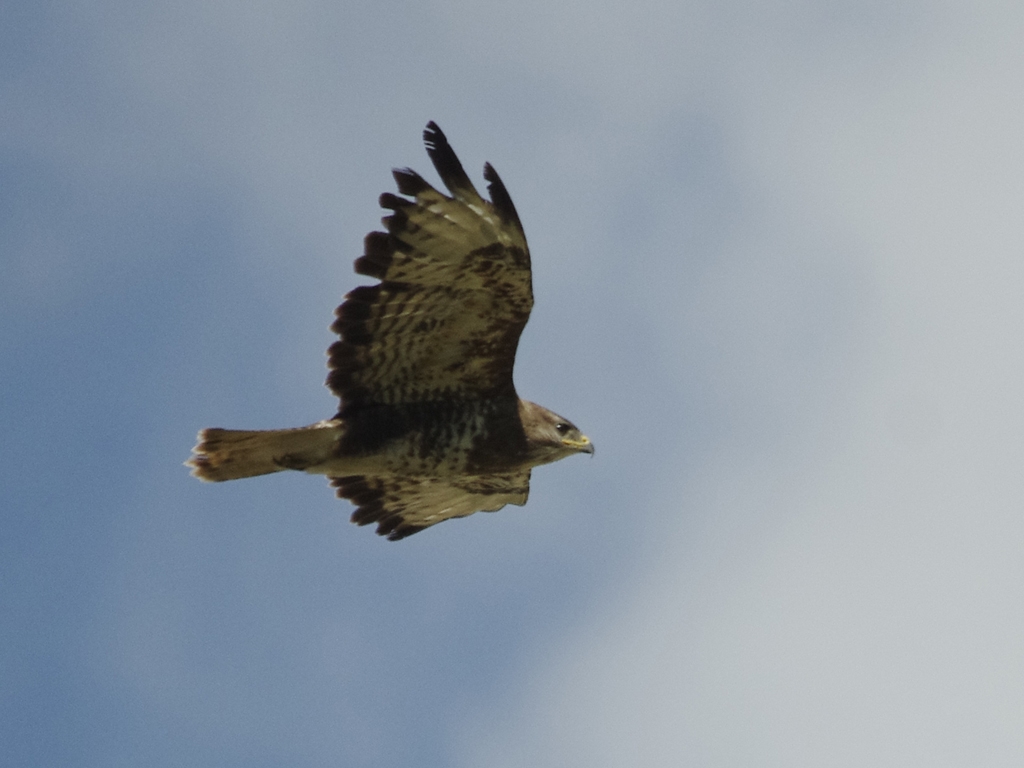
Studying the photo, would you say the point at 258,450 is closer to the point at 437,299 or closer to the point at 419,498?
the point at 437,299

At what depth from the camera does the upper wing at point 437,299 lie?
9875 millimetres

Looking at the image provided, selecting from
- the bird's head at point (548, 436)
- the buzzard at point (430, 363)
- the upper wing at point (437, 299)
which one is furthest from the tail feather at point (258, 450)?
the bird's head at point (548, 436)

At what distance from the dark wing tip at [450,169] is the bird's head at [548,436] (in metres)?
1.75

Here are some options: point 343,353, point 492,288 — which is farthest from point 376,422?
point 492,288

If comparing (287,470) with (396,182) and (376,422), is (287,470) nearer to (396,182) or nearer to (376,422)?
(376,422)

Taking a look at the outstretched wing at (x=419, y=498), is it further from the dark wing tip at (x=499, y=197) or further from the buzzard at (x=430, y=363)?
the dark wing tip at (x=499, y=197)

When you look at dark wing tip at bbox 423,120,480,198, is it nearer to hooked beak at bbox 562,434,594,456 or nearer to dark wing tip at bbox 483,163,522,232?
dark wing tip at bbox 483,163,522,232

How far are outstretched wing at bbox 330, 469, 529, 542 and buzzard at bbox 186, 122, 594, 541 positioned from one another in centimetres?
101

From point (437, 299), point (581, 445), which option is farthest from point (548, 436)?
point (437, 299)

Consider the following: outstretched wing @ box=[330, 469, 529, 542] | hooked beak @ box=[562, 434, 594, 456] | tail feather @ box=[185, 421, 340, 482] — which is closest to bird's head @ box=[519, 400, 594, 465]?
hooked beak @ box=[562, 434, 594, 456]

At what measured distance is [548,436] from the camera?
35.9ft

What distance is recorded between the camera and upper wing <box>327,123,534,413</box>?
9.88 metres

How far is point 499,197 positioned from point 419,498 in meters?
3.19

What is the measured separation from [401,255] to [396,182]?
0.49 metres
